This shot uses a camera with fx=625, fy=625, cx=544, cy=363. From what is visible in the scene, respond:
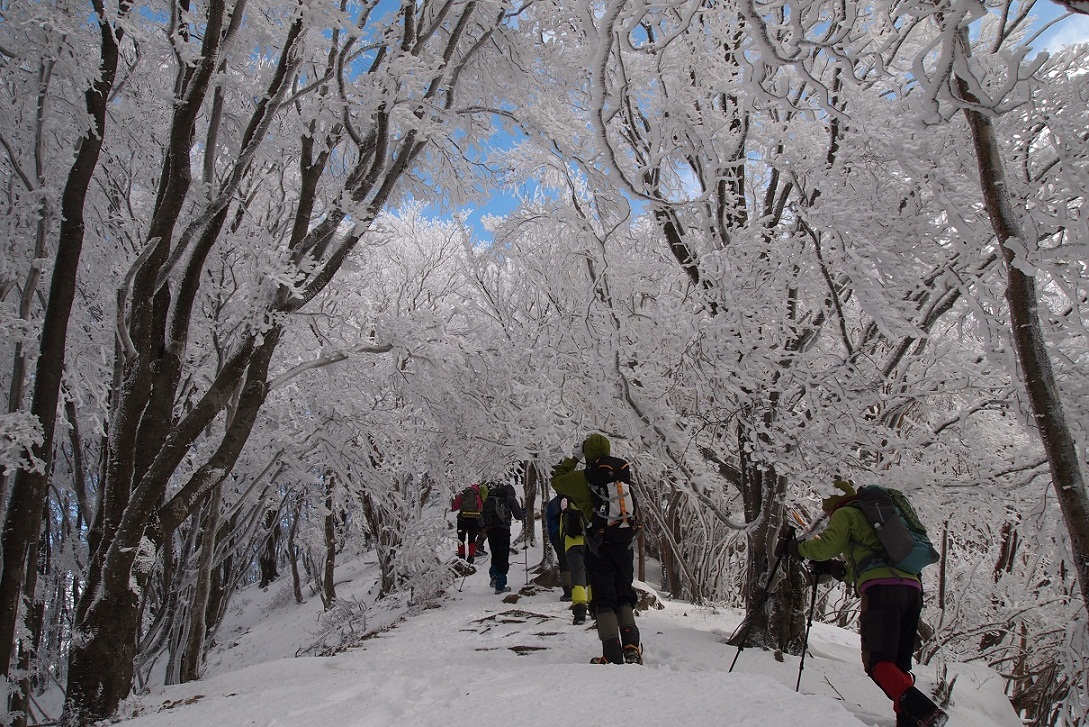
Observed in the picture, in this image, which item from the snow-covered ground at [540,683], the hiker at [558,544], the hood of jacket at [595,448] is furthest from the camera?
the hiker at [558,544]

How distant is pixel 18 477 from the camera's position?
12.6ft

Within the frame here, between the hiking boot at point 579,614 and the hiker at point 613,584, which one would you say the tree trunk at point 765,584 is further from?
the hiking boot at point 579,614

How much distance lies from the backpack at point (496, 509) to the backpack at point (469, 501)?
416mm

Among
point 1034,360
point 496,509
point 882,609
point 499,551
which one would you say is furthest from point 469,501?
point 1034,360

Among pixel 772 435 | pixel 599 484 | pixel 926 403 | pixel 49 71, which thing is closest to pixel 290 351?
pixel 49 71

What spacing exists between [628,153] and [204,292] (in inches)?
181

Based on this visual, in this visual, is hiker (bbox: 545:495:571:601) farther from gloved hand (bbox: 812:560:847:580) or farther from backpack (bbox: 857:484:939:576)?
backpack (bbox: 857:484:939:576)

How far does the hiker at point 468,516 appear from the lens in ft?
31.4

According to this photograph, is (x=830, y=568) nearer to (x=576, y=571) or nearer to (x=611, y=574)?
(x=611, y=574)

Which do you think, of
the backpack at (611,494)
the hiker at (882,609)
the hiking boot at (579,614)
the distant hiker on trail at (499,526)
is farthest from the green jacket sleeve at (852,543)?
the distant hiker on trail at (499,526)

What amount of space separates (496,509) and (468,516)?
117 cm

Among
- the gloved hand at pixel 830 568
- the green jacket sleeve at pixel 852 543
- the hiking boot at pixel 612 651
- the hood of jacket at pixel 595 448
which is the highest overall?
the hood of jacket at pixel 595 448

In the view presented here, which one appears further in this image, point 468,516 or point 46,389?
point 468,516

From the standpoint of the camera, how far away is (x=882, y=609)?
10.9 feet
